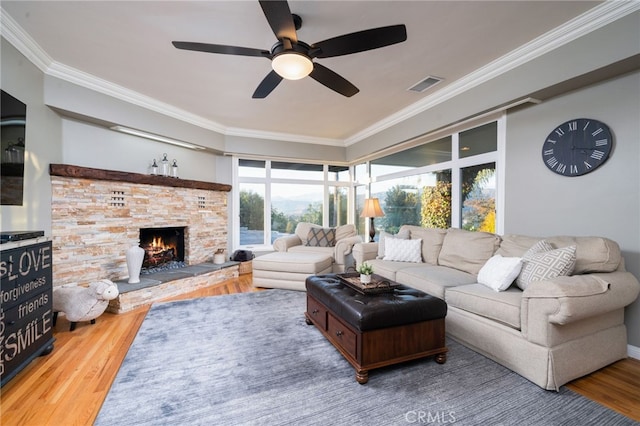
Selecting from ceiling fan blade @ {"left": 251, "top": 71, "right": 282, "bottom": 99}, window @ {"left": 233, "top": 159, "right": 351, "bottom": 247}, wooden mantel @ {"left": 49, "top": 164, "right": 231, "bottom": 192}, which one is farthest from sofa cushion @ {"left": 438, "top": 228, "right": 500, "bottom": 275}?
wooden mantel @ {"left": 49, "top": 164, "right": 231, "bottom": 192}

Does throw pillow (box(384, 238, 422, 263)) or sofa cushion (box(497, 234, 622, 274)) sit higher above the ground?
sofa cushion (box(497, 234, 622, 274))

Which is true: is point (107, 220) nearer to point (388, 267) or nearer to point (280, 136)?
point (280, 136)

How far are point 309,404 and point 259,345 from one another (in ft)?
2.94

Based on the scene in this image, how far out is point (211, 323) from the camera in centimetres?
295

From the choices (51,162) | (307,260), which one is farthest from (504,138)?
(51,162)

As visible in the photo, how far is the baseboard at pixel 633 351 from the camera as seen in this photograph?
2.21 m

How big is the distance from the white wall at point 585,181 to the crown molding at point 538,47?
1.64 ft

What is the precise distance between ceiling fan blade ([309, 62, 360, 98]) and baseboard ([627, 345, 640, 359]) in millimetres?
3075

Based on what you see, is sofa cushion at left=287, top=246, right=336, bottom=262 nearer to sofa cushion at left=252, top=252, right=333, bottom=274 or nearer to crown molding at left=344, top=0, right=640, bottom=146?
sofa cushion at left=252, top=252, right=333, bottom=274

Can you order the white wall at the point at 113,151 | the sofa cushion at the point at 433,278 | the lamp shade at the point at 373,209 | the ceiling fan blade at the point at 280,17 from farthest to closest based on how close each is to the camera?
the lamp shade at the point at 373,209 → the white wall at the point at 113,151 → the sofa cushion at the point at 433,278 → the ceiling fan blade at the point at 280,17

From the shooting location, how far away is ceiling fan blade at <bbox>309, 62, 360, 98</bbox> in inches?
88.0

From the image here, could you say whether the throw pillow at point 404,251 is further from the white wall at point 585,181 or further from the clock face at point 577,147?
the clock face at point 577,147

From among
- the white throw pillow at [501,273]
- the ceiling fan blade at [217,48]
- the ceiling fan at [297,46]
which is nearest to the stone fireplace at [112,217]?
the ceiling fan blade at [217,48]

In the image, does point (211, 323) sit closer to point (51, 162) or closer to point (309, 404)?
point (309, 404)
